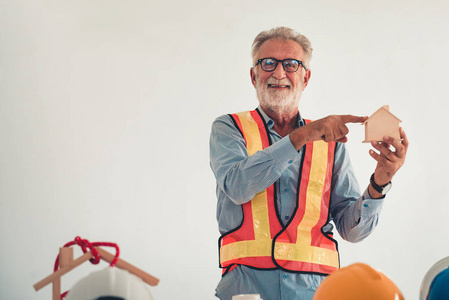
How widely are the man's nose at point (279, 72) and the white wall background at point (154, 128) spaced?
35.9 inches

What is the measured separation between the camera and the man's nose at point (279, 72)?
6.08 ft

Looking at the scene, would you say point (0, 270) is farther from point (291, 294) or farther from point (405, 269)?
point (405, 269)

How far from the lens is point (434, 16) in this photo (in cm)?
309

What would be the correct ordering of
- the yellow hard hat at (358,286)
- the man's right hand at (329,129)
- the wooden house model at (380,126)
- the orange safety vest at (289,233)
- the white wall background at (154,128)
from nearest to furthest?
1. the yellow hard hat at (358,286)
2. the wooden house model at (380,126)
3. the man's right hand at (329,129)
4. the orange safety vest at (289,233)
5. the white wall background at (154,128)

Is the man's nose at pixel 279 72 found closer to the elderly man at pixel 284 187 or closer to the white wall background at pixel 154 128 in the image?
the elderly man at pixel 284 187

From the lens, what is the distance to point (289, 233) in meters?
1.63

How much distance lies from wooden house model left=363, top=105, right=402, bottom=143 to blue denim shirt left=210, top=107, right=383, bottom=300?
21cm

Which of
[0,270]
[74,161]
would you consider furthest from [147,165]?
[0,270]

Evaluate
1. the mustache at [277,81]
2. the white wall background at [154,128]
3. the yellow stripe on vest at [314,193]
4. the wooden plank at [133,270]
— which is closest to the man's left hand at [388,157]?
the yellow stripe on vest at [314,193]

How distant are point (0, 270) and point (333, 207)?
5.02 ft

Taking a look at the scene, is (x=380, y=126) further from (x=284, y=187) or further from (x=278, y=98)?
(x=278, y=98)

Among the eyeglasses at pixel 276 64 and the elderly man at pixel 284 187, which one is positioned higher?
the eyeglasses at pixel 276 64

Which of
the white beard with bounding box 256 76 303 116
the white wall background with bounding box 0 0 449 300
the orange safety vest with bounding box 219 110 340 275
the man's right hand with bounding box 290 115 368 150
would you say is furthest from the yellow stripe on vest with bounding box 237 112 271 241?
the white wall background with bounding box 0 0 449 300

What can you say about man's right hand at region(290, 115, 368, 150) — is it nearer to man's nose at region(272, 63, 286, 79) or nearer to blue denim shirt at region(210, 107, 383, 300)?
blue denim shirt at region(210, 107, 383, 300)
